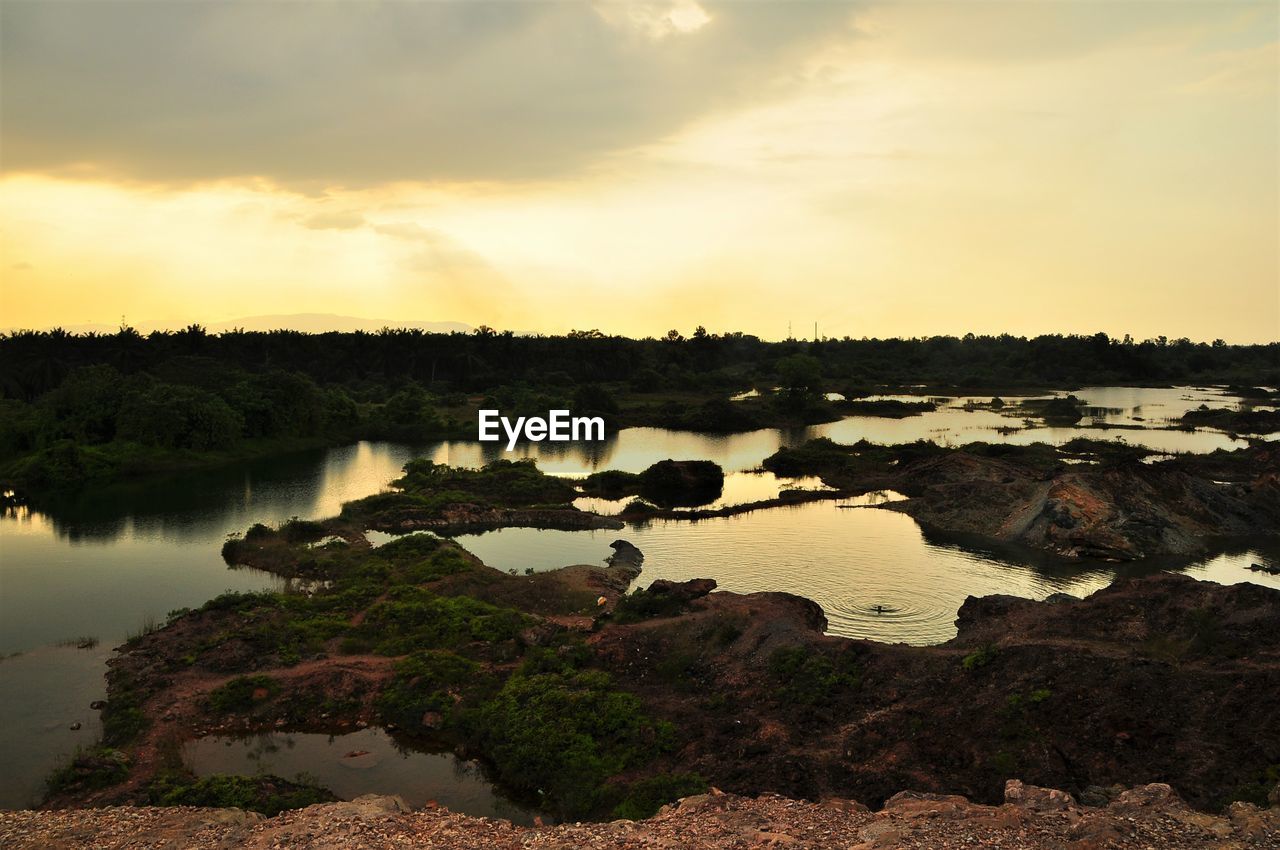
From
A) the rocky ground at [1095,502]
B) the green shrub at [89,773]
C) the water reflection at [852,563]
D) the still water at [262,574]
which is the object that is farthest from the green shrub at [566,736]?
the rocky ground at [1095,502]

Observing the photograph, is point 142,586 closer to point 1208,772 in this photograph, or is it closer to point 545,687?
point 545,687

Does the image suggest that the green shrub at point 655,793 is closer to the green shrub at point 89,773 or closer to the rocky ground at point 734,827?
the rocky ground at point 734,827

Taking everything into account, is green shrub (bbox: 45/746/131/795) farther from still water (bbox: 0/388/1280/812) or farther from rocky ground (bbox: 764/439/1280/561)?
rocky ground (bbox: 764/439/1280/561)

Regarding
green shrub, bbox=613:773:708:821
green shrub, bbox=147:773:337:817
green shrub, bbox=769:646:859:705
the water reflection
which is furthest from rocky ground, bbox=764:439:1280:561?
green shrub, bbox=147:773:337:817

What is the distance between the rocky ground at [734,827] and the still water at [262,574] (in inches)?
134

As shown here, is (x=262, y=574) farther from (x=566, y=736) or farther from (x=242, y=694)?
(x=566, y=736)

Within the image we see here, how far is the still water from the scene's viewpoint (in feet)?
65.4

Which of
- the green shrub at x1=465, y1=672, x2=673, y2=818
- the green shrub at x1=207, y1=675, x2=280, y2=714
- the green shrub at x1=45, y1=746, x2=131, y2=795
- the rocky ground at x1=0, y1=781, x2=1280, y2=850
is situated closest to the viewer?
the rocky ground at x1=0, y1=781, x2=1280, y2=850

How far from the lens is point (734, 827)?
39.4 ft

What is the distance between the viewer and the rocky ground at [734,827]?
10.5 m

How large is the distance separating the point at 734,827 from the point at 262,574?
22764 mm

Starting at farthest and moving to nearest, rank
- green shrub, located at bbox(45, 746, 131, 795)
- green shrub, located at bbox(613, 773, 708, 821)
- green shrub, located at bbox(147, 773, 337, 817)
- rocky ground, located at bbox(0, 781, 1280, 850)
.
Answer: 1. green shrub, located at bbox(45, 746, 131, 795)
2. green shrub, located at bbox(147, 773, 337, 817)
3. green shrub, located at bbox(613, 773, 708, 821)
4. rocky ground, located at bbox(0, 781, 1280, 850)

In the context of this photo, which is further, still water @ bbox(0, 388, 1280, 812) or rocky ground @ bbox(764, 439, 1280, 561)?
rocky ground @ bbox(764, 439, 1280, 561)

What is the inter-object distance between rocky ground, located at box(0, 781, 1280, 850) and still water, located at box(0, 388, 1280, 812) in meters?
3.41
